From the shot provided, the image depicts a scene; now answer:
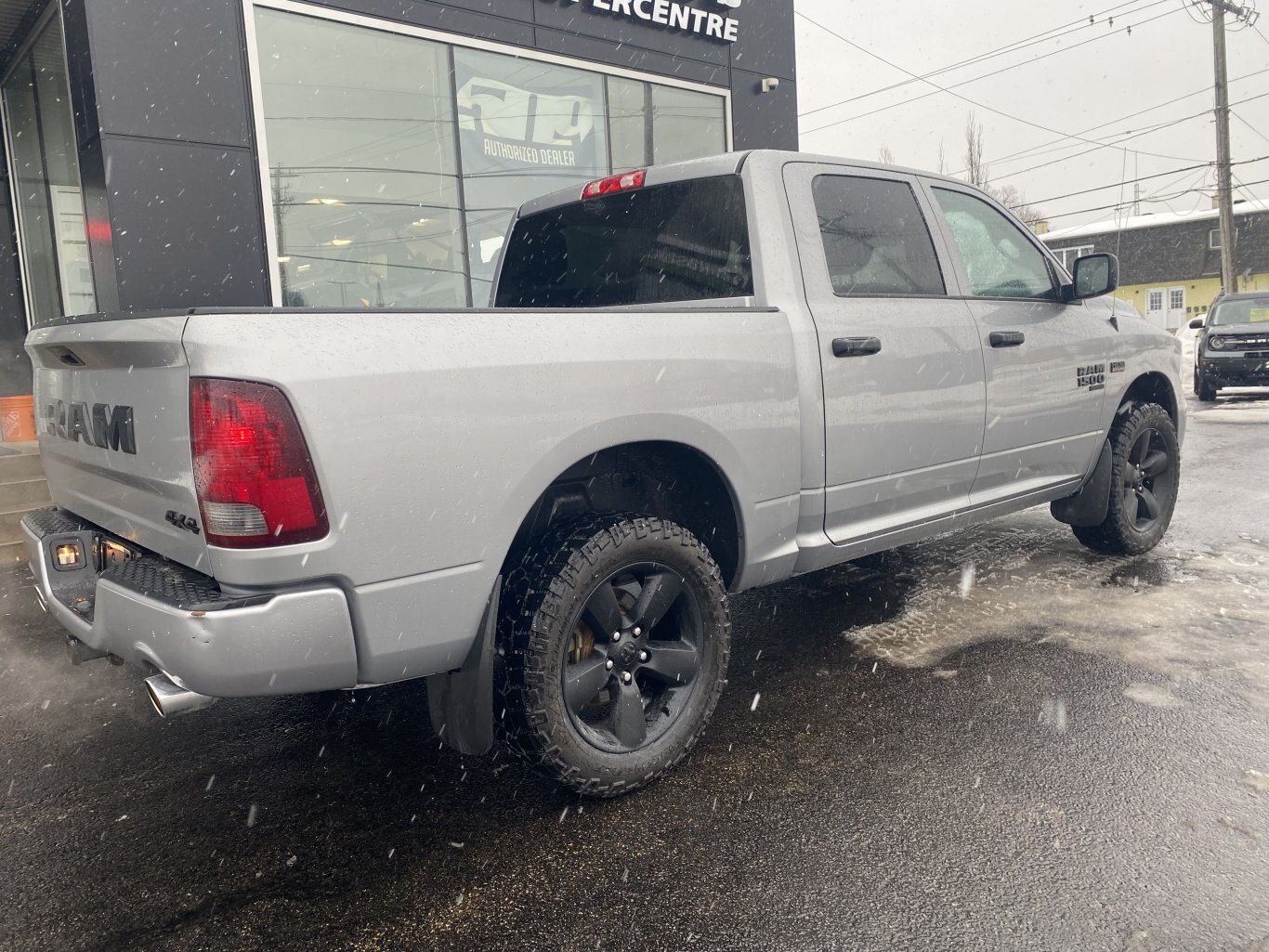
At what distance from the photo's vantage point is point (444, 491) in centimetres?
229

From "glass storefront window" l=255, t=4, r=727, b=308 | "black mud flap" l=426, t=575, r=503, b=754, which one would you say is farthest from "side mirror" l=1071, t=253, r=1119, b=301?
"glass storefront window" l=255, t=4, r=727, b=308

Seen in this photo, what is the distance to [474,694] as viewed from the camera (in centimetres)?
251

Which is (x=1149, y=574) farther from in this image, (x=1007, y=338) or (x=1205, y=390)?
(x=1205, y=390)

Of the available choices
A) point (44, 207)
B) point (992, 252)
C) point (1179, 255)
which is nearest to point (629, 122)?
point (44, 207)

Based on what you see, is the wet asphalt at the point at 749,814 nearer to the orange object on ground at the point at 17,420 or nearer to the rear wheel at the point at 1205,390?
the orange object on ground at the point at 17,420

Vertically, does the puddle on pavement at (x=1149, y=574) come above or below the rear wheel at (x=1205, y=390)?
below

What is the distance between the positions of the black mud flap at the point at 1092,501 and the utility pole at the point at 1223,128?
70.8 ft

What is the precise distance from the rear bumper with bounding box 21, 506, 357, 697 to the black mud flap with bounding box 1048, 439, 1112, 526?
3925 mm

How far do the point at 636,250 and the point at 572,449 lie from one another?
4.65 ft

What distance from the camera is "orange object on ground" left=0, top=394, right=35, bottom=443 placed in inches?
323

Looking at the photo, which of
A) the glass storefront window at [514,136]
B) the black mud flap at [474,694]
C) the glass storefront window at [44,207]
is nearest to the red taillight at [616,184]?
the black mud flap at [474,694]

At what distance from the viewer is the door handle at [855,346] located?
3279mm

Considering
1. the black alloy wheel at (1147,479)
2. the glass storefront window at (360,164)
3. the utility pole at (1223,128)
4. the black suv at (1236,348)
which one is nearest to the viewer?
the black alloy wheel at (1147,479)

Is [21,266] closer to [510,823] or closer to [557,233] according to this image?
[557,233]
